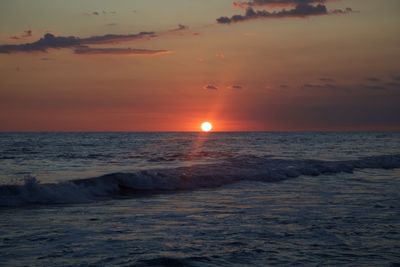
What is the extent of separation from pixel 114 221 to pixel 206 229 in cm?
239

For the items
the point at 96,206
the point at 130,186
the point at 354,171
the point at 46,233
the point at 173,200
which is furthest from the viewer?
the point at 354,171

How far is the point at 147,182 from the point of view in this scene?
20312 mm

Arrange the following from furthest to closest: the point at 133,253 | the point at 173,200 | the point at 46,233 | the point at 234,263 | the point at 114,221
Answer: the point at 173,200 → the point at 114,221 → the point at 46,233 → the point at 133,253 → the point at 234,263

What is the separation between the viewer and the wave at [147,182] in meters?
15.7

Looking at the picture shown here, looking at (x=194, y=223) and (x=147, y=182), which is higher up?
(x=147, y=182)

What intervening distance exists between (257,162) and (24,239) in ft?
71.4

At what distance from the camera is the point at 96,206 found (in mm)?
14414

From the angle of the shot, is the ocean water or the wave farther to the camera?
the wave

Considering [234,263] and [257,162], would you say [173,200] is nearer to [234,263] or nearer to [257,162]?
[234,263]

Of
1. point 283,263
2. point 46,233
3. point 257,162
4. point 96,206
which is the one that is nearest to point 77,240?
point 46,233

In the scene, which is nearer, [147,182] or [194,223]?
[194,223]

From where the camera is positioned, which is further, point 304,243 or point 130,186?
point 130,186

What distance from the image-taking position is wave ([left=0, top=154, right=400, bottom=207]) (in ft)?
51.5

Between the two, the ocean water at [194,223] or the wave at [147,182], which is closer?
the ocean water at [194,223]
